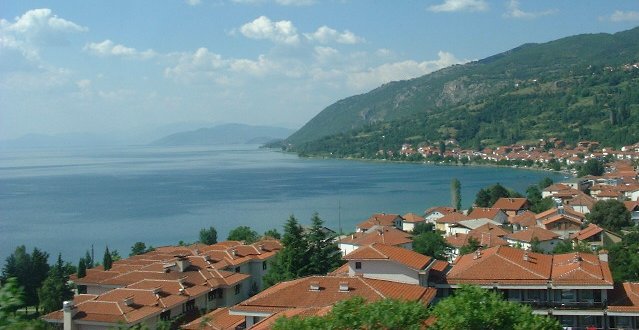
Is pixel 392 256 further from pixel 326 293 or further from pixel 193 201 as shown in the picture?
pixel 193 201

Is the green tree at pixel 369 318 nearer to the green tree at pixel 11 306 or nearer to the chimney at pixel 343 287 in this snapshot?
the green tree at pixel 11 306

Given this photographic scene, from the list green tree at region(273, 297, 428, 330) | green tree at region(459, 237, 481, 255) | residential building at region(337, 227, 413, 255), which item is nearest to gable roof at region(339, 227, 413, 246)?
residential building at region(337, 227, 413, 255)

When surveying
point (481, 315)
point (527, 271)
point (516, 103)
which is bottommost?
point (527, 271)

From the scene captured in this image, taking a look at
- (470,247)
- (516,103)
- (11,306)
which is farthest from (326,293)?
(516,103)

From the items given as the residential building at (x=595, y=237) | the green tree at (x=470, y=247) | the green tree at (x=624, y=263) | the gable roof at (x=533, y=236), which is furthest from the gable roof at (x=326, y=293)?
the residential building at (x=595, y=237)

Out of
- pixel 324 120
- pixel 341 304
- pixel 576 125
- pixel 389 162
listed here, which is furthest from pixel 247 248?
pixel 324 120

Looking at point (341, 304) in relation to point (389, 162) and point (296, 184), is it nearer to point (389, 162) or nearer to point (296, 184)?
point (296, 184)
